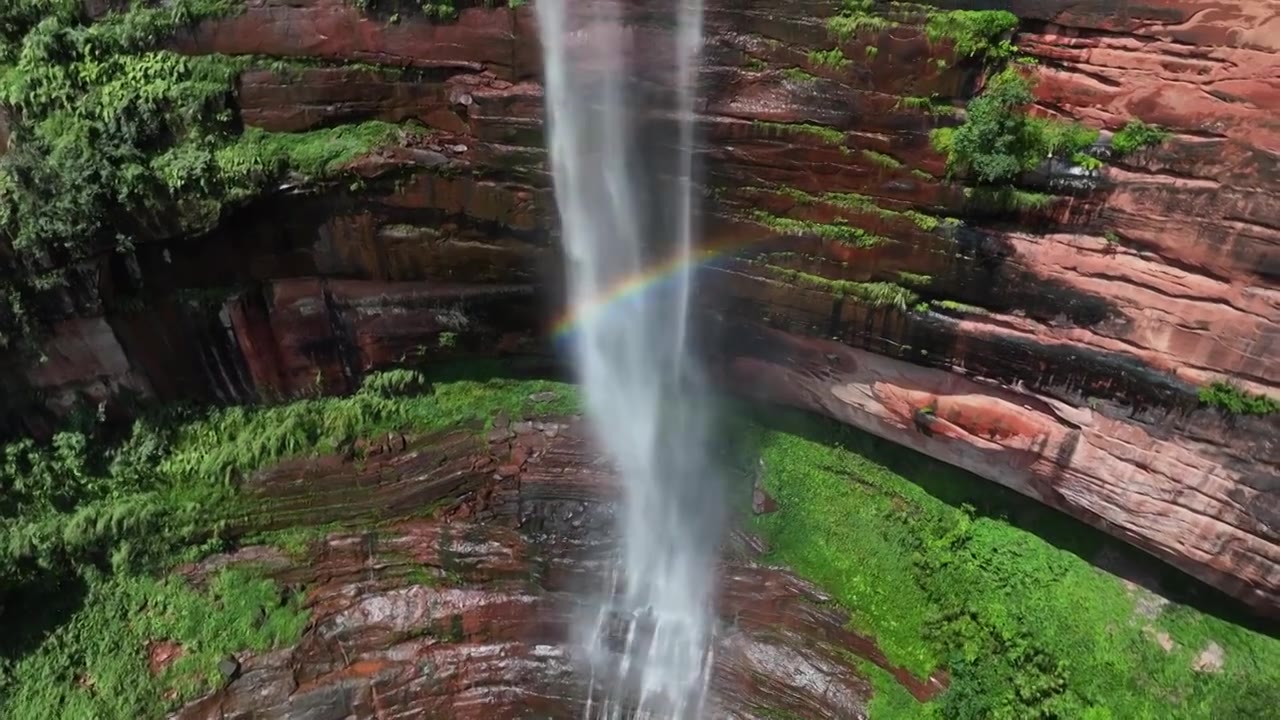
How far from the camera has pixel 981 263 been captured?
341 inches

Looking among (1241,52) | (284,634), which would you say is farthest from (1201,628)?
(284,634)

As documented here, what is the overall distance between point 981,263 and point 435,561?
8020 millimetres

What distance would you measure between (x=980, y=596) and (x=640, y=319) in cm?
581

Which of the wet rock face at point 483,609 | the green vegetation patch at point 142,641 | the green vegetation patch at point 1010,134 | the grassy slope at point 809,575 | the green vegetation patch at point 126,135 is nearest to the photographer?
the green vegetation patch at point 1010,134

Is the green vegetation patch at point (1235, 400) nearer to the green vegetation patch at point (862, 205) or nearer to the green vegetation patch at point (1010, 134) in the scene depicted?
the green vegetation patch at point (1010, 134)

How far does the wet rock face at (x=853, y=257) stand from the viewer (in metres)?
7.55

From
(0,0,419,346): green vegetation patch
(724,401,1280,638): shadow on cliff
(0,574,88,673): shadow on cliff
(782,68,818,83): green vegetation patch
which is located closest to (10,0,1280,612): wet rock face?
(782,68,818,83): green vegetation patch

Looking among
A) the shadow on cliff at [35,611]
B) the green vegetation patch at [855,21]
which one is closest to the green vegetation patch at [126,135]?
the shadow on cliff at [35,611]

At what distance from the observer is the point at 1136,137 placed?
25.1 feet

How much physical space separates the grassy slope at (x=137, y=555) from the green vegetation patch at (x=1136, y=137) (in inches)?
364

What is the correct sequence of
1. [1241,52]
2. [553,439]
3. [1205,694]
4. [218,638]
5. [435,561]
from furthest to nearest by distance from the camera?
[553,439] → [435,561] → [218,638] → [1205,694] → [1241,52]

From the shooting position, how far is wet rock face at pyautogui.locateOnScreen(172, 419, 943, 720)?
32.8 feet

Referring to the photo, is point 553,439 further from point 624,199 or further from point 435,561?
point 624,199

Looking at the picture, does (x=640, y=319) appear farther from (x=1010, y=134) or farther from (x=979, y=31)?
(x=979, y=31)
